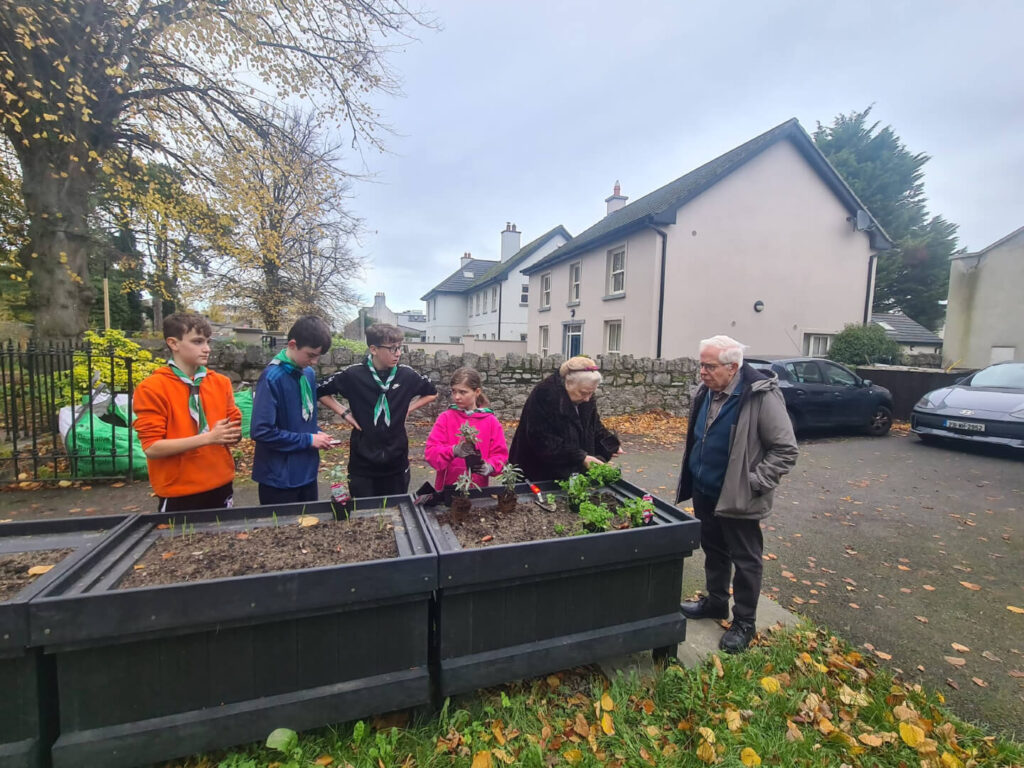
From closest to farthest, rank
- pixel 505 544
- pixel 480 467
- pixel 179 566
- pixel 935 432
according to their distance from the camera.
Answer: pixel 179 566
pixel 505 544
pixel 480 467
pixel 935 432

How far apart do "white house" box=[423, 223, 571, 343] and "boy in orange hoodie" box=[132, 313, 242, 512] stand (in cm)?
2672

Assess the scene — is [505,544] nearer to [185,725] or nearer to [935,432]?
[185,725]

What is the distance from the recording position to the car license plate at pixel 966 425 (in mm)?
8305

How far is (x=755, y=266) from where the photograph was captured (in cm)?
1478

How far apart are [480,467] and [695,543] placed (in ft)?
4.18

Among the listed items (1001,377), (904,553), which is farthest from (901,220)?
(904,553)

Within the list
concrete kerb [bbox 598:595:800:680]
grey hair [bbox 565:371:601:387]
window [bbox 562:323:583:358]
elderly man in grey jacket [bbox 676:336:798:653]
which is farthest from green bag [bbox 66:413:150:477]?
window [bbox 562:323:583:358]

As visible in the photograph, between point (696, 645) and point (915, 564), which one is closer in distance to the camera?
point (696, 645)

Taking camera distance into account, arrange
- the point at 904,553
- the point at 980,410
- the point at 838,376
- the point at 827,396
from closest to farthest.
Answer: the point at 904,553 → the point at 980,410 → the point at 827,396 → the point at 838,376

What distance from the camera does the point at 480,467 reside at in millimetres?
2846

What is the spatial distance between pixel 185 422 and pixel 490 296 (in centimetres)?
3088

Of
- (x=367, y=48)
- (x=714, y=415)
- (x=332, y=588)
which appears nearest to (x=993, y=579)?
(x=714, y=415)

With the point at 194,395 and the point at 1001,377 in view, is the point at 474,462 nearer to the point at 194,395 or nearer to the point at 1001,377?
the point at 194,395

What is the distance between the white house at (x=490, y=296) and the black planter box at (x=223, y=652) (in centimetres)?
2744
